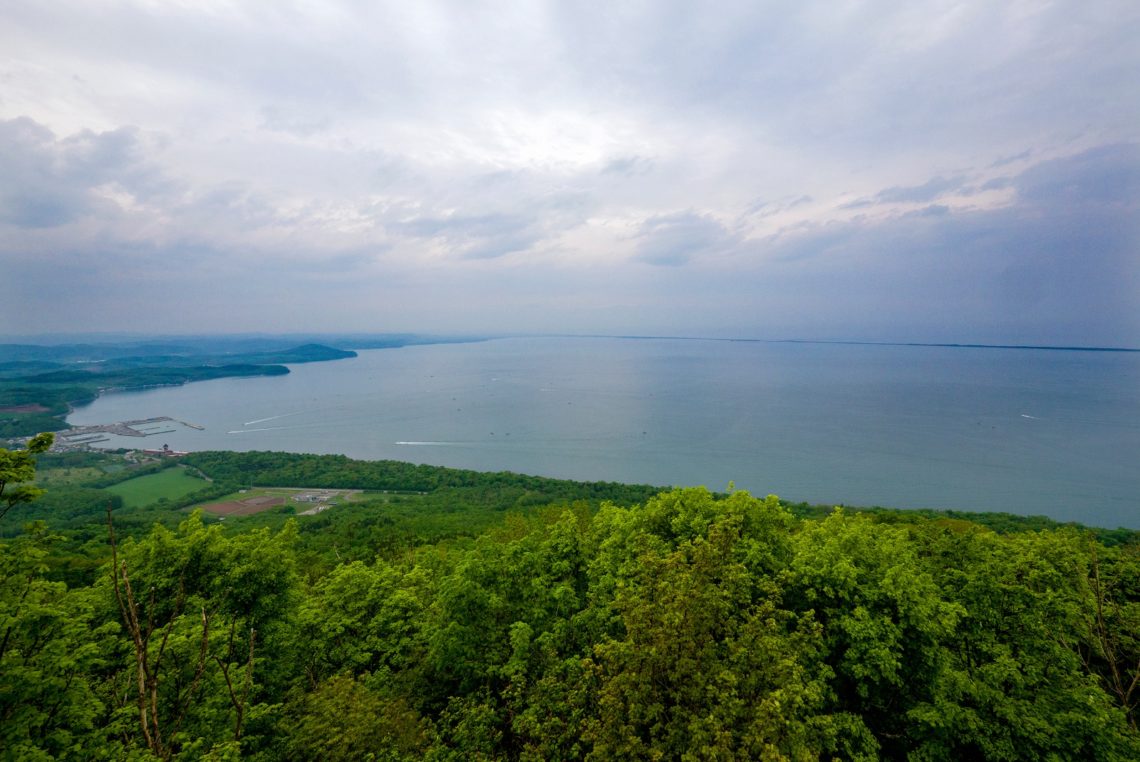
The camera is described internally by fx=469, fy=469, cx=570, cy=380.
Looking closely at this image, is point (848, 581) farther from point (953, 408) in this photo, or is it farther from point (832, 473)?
point (953, 408)

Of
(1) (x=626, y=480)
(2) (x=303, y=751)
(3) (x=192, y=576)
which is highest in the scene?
(3) (x=192, y=576)

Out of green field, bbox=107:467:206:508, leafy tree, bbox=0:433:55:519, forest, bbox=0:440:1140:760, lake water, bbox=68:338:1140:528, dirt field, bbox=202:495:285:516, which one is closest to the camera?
leafy tree, bbox=0:433:55:519

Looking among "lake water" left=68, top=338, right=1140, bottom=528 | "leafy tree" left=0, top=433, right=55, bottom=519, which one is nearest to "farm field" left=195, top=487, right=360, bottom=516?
"lake water" left=68, top=338, right=1140, bottom=528

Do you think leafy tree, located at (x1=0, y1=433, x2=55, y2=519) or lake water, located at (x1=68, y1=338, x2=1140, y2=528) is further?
lake water, located at (x1=68, y1=338, x2=1140, y2=528)

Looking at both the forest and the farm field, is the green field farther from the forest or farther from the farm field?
the forest

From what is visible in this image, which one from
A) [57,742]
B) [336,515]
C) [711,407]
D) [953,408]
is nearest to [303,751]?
[57,742]

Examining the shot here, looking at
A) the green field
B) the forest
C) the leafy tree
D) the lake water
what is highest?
the leafy tree

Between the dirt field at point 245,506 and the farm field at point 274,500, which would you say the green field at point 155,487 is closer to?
the farm field at point 274,500
